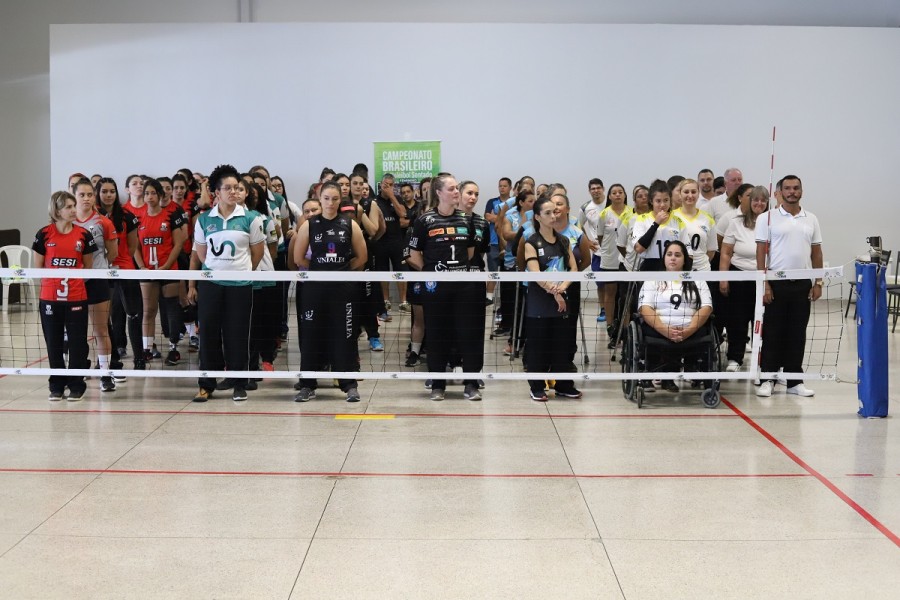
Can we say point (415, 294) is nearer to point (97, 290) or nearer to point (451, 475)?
point (97, 290)

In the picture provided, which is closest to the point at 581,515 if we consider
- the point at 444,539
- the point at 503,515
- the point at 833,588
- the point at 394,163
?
the point at 503,515

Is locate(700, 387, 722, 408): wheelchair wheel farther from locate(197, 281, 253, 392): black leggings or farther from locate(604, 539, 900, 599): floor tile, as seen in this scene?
locate(197, 281, 253, 392): black leggings

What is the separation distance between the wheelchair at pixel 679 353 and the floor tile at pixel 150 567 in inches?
141

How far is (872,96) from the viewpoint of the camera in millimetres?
14633

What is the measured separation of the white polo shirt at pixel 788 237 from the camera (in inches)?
306

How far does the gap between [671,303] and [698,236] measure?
102 centimetres

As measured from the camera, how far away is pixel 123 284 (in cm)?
889

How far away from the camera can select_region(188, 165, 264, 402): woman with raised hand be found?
24.2 feet

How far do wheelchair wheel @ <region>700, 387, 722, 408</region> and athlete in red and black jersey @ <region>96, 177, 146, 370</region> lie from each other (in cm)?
494

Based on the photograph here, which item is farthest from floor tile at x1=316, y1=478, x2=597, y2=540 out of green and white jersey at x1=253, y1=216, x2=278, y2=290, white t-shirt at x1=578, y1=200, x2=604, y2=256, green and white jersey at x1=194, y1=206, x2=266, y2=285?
white t-shirt at x1=578, y1=200, x2=604, y2=256

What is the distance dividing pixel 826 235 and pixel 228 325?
10.7 meters

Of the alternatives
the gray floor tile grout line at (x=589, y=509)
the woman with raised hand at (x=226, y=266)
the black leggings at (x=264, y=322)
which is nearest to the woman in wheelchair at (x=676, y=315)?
the gray floor tile grout line at (x=589, y=509)

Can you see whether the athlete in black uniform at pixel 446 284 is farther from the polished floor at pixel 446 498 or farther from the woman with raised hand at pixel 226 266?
the woman with raised hand at pixel 226 266

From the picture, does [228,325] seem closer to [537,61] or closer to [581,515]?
[581,515]
